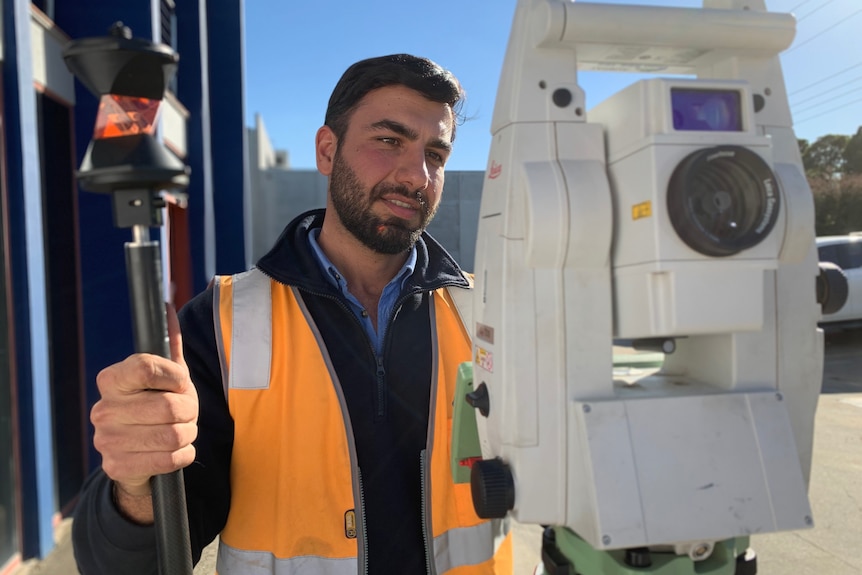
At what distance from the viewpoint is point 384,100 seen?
163cm

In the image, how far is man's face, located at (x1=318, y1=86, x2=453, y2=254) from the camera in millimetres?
1588

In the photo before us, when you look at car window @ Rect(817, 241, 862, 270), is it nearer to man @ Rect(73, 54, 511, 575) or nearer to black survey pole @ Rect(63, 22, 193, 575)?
man @ Rect(73, 54, 511, 575)

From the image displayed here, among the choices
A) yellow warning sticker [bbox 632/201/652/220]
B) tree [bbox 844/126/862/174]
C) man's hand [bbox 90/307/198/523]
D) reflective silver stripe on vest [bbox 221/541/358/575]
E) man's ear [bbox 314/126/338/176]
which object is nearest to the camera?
yellow warning sticker [bbox 632/201/652/220]

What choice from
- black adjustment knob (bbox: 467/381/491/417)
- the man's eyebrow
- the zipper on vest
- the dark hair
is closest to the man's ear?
the dark hair

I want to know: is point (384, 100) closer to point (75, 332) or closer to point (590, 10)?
point (590, 10)

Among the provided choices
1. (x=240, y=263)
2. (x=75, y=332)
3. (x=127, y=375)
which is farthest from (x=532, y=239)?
(x=240, y=263)

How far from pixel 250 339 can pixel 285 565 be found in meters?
0.54

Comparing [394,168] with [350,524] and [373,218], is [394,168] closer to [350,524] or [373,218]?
[373,218]

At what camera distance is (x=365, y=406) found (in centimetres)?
148

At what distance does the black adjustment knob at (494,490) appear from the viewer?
0.88 m

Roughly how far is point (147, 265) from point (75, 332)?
157 inches

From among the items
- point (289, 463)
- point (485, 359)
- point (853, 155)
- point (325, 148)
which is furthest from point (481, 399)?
point (853, 155)

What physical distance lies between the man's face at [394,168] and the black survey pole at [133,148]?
2.77 feet

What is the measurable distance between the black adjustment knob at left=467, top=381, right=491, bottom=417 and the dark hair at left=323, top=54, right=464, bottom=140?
0.97 m
